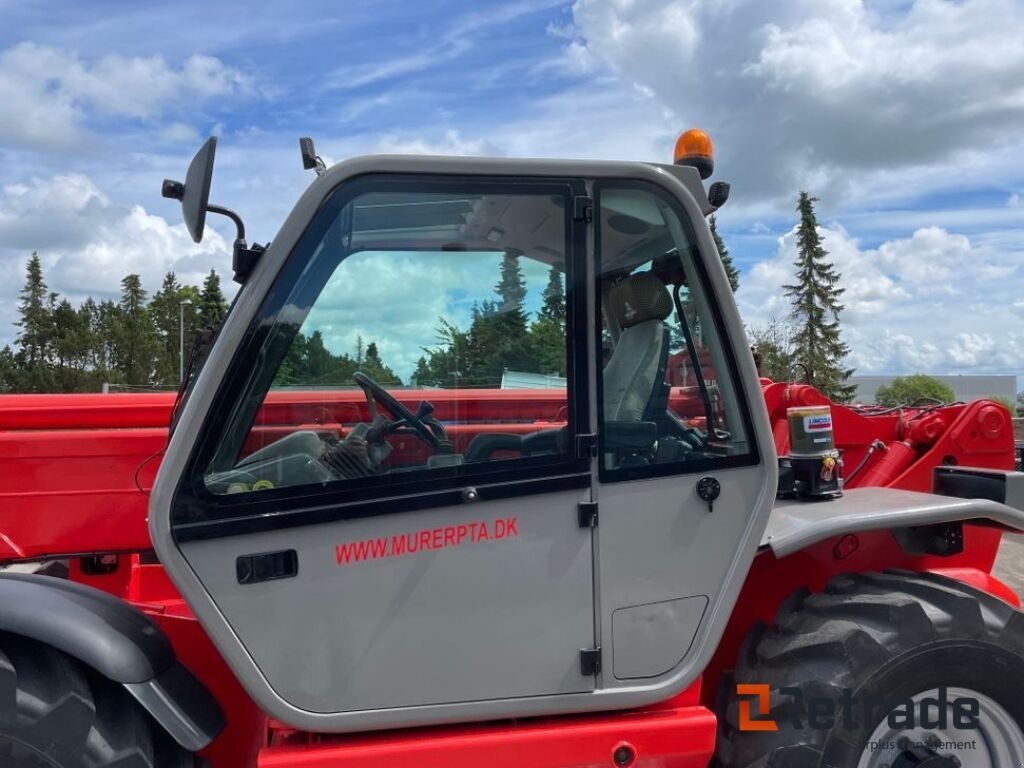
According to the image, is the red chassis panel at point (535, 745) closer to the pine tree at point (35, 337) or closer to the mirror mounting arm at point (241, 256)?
the mirror mounting arm at point (241, 256)

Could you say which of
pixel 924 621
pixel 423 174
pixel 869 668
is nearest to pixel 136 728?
pixel 423 174

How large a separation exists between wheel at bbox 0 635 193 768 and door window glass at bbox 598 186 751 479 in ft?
5.29

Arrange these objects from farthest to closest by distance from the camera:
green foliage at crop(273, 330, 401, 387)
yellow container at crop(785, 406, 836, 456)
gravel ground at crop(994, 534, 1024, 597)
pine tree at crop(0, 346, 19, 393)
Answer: pine tree at crop(0, 346, 19, 393) < gravel ground at crop(994, 534, 1024, 597) < yellow container at crop(785, 406, 836, 456) < green foliage at crop(273, 330, 401, 387)

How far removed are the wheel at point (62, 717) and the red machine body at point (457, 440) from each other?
1.34 feet

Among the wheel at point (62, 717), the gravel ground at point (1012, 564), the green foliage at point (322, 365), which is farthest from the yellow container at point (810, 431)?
the gravel ground at point (1012, 564)

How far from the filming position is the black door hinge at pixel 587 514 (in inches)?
99.8

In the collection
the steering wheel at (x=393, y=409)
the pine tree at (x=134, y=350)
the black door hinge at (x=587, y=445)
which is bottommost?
the black door hinge at (x=587, y=445)

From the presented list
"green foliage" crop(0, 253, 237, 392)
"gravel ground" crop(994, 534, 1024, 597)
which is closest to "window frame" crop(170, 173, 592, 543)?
"gravel ground" crop(994, 534, 1024, 597)

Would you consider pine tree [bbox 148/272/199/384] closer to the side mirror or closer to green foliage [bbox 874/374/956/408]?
green foliage [bbox 874/374/956/408]

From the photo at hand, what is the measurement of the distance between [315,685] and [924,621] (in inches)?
77.3

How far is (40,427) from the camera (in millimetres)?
3404

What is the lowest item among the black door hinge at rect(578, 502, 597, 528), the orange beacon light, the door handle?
the door handle

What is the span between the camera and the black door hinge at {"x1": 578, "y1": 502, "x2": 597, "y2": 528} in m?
2.54

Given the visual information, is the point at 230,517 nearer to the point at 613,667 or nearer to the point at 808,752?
the point at 613,667
